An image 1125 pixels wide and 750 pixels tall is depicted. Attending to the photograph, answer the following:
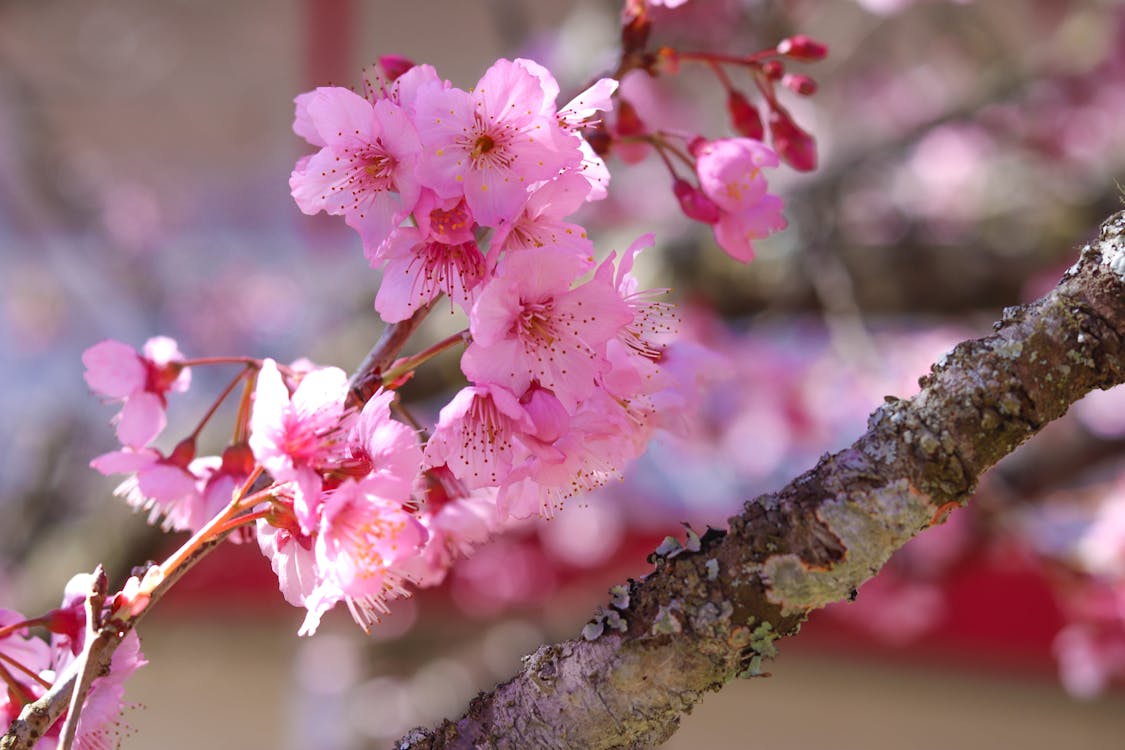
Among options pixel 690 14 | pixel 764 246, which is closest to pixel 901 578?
pixel 764 246

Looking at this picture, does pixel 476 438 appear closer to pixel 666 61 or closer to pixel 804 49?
pixel 666 61

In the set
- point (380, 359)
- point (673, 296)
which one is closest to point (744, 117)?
point (380, 359)

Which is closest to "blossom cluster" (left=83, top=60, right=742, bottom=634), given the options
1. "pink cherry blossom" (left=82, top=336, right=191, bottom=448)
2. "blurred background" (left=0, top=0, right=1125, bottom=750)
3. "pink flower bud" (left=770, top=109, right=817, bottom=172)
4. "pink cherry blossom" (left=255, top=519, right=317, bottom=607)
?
"pink cherry blossom" (left=255, top=519, right=317, bottom=607)

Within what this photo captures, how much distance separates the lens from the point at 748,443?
9.67 ft

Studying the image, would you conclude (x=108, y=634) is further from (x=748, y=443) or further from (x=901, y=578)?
(x=748, y=443)

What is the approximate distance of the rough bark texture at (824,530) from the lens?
49 centimetres

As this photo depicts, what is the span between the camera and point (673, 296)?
1.95 metres

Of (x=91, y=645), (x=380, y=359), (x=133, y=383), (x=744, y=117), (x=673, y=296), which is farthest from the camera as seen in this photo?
(x=673, y=296)

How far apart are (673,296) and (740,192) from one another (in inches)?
49.3

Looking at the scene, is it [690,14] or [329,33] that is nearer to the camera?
[690,14]

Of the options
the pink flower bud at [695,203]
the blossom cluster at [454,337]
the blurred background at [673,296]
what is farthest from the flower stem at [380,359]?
the blurred background at [673,296]

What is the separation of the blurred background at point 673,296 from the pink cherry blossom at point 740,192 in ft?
2.05

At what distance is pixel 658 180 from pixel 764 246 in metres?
2.09

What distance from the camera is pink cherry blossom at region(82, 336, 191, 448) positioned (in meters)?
0.68
